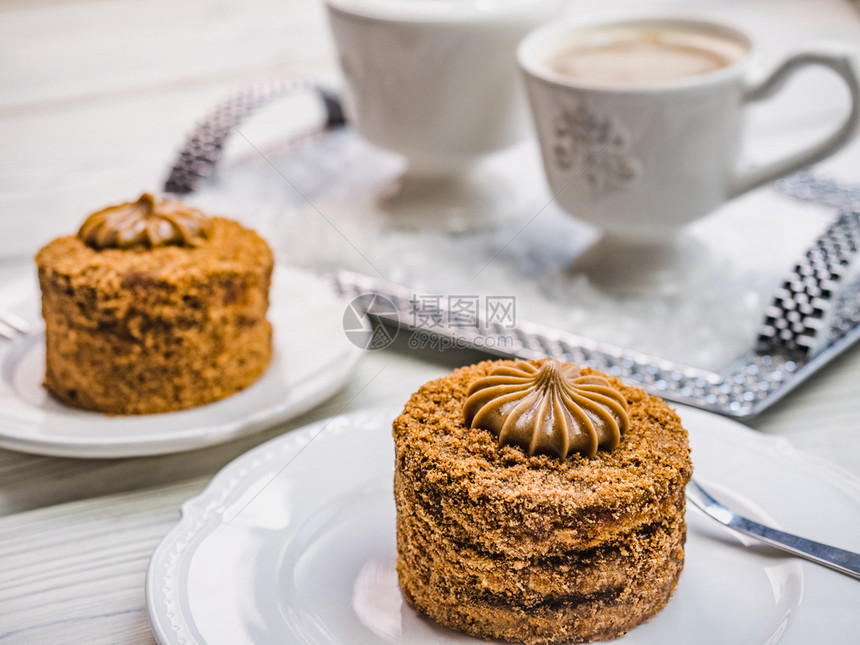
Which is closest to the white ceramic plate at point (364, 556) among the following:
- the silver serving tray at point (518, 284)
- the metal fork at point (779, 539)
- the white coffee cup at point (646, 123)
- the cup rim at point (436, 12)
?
the metal fork at point (779, 539)

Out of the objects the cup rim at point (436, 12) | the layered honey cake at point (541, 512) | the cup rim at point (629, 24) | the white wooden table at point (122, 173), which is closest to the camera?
the layered honey cake at point (541, 512)

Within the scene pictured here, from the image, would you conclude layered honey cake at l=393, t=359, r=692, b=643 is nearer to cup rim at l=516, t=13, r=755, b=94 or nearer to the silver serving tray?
the silver serving tray

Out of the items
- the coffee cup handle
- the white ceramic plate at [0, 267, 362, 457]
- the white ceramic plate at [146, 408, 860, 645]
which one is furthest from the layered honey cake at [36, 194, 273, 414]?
the coffee cup handle

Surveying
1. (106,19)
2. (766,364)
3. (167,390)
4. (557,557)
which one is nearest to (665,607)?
(557,557)

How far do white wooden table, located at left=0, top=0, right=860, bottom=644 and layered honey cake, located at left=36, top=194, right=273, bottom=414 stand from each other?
0.22 feet

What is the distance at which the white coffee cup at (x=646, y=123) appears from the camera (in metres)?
1.01

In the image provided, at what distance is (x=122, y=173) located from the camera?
4.87 ft

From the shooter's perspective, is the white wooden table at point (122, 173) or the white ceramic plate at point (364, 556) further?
the white wooden table at point (122, 173)

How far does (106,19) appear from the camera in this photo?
224 centimetres

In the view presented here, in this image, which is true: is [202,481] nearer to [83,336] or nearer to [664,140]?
[83,336]

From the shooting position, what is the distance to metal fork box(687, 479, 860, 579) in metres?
0.65

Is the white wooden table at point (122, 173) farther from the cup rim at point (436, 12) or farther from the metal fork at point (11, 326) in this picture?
the cup rim at point (436, 12)

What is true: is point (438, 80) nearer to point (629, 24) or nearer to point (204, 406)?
point (629, 24)

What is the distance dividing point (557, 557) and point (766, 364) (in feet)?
1.39
